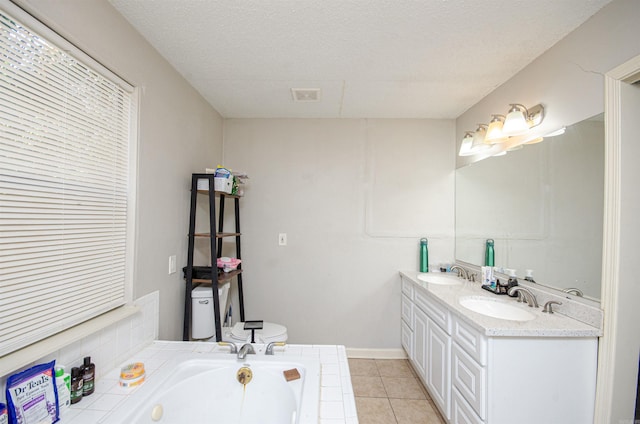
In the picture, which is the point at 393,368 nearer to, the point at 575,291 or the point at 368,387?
the point at 368,387

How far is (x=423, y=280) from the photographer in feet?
7.42

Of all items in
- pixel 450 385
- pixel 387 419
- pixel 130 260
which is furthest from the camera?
pixel 387 419

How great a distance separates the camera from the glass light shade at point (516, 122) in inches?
66.4

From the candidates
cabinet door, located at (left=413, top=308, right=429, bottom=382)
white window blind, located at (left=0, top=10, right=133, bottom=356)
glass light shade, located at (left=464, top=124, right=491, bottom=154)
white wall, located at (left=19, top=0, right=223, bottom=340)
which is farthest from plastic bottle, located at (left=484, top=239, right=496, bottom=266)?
white window blind, located at (left=0, top=10, right=133, bottom=356)

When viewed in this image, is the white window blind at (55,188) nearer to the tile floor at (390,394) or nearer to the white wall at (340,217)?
the white wall at (340,217)

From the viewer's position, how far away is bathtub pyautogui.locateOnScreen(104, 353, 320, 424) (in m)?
1.12

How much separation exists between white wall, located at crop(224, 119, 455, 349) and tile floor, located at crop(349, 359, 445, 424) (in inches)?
8.0

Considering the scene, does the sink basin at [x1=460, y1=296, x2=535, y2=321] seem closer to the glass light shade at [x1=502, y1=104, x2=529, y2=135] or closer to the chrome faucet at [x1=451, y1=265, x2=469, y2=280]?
the chrome faucet at [x1=451, y1=265, x2=469, y2=280]

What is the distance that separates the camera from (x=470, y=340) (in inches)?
55.8

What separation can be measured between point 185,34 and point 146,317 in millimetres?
1597

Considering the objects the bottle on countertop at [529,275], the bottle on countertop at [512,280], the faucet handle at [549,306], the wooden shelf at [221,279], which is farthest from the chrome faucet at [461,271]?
the wooden shelf at [221,279]

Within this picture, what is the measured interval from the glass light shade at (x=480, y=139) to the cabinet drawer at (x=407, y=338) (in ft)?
5.37

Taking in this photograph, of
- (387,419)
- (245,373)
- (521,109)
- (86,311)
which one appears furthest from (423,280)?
(86,311)

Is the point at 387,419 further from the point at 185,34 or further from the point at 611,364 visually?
the point at 185,34
